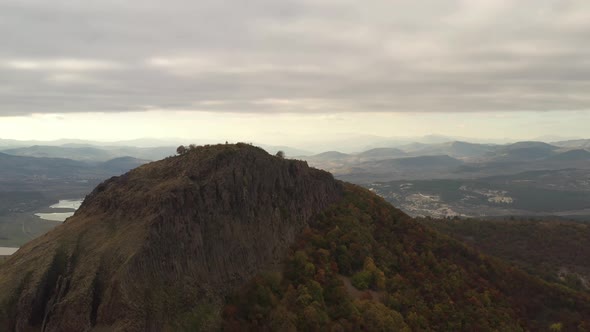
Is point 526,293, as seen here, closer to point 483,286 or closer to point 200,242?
point 483,286

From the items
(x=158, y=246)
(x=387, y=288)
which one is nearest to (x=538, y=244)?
(x=387, y=288)

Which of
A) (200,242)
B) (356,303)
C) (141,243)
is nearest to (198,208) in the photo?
(200,242)

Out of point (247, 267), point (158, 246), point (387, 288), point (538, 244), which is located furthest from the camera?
point (538, 244)

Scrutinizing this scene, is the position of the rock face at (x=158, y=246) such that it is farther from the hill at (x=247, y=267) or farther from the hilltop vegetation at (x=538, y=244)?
the hilltop vegetation at (x=538, y=244)

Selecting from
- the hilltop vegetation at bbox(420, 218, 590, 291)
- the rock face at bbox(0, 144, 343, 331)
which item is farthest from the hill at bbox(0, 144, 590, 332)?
the hilltop vegetation at bbox(420, 218, 590, 291)

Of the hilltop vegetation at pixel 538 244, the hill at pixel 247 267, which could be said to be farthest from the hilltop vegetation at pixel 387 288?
the hilltop vegetation at pixel 538 244

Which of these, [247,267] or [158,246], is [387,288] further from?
[158,246]

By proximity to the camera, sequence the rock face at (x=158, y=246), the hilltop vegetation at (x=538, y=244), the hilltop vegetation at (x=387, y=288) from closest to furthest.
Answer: the rock face at (x=158, y=246) < the hilltop vegetation at (x=387, y=288) < the hilltop vegetation at (x=538, y=244)
